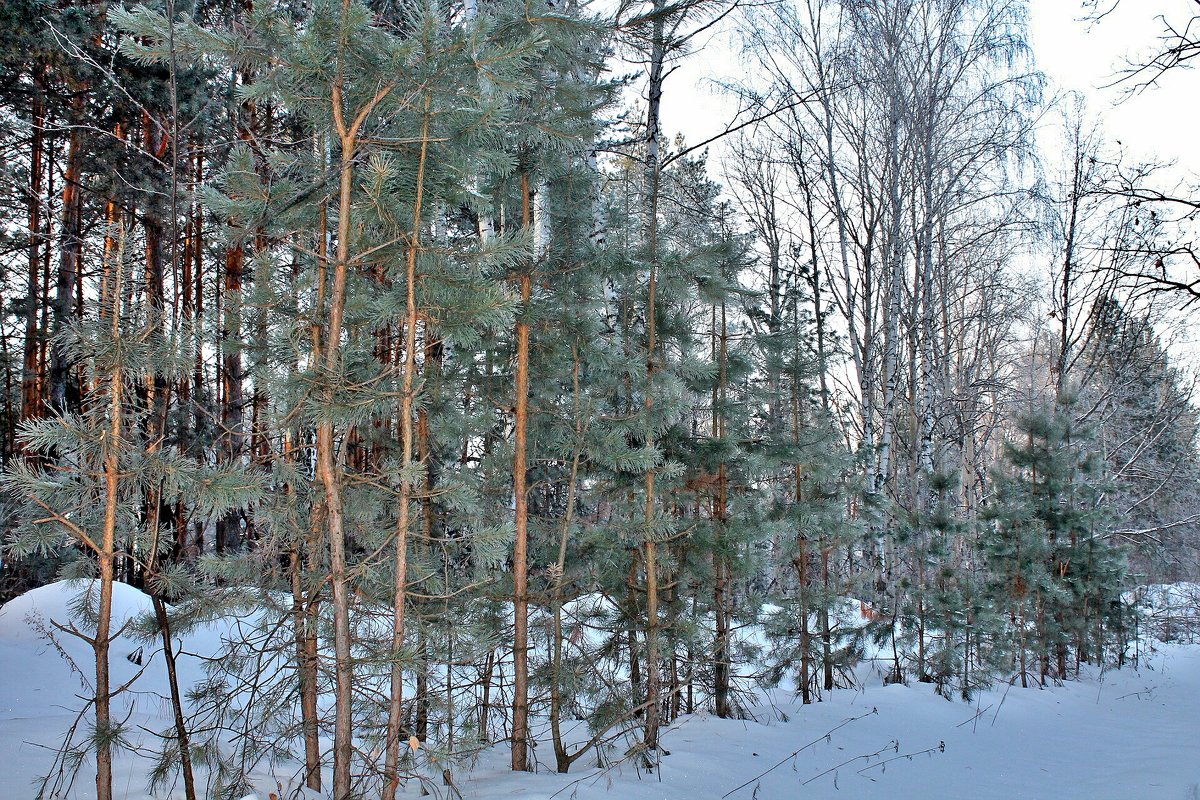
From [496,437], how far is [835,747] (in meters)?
3.81

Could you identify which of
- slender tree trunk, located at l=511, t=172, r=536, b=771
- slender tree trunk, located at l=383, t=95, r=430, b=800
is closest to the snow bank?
slender tree trunk, located at l=511, t=172, r=536, b=771

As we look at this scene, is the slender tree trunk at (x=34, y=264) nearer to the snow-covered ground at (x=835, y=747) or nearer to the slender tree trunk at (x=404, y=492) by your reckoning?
the snow-covered ground at (x=835, y=747)

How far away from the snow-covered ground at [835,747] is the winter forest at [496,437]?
6cm

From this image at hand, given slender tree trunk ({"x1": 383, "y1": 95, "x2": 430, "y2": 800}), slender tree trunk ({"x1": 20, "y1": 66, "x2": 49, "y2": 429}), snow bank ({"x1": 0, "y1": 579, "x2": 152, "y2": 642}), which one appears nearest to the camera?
slender tree trunk ({"x1": 383, "y1": 95, "x2": 430, "y2": 800})

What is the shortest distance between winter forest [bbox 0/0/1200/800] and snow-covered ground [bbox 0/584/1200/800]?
58 mm

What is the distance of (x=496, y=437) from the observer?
554 cm

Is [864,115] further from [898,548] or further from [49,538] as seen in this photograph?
[49,538]

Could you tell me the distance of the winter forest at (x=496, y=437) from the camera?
3.52m

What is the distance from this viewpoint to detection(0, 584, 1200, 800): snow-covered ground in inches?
191

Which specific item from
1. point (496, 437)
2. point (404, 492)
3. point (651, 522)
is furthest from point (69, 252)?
point (651, 522)

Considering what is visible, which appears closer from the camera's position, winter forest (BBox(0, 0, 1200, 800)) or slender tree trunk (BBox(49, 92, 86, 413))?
winter forest (BBox(0, 0, 1200, 800))

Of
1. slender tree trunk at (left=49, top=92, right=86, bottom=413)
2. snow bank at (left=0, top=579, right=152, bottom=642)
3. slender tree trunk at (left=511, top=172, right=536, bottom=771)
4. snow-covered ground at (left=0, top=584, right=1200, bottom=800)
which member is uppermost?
slender tree trunk at (left=49, top=92, right=86, bottom=413)

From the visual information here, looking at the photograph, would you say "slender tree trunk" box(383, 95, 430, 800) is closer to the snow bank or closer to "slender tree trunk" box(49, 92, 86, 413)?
the snow bank

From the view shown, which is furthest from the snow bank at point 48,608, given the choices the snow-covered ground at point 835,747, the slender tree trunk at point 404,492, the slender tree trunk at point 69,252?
the slender tree trunk at point 404,492
